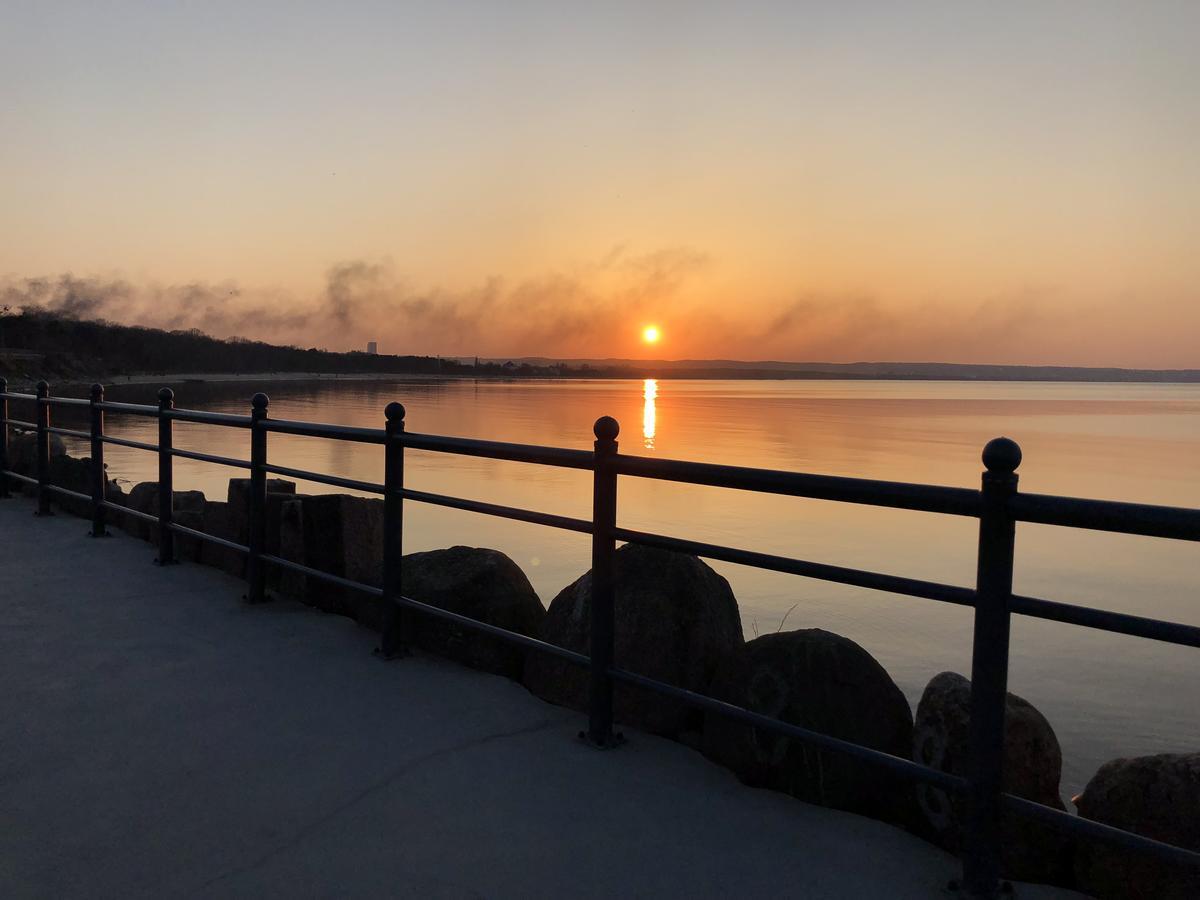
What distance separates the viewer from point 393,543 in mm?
5180

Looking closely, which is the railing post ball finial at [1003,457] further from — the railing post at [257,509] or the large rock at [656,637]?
the railing post at [257,509]

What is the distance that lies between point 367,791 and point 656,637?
5.04 ft

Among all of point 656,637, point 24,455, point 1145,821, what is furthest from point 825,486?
point 24,455

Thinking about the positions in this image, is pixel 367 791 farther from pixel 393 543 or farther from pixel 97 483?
pixel 97 483

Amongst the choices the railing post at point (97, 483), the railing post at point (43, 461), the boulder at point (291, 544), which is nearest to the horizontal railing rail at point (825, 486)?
the boulder at point (291, 544)

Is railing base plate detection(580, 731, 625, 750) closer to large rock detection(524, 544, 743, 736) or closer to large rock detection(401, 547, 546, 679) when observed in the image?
large rock detection(524, 544, 743, 736)

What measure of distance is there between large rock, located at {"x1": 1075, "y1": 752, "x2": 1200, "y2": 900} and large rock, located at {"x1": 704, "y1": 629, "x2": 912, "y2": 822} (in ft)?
2.16

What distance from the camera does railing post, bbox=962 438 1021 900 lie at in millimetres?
2812

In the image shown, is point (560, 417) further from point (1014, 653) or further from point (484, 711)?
point (484, 711)

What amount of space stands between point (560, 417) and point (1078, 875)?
178ft

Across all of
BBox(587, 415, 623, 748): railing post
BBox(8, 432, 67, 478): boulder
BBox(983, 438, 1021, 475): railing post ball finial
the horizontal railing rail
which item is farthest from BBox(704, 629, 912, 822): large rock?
BBox(8, 432, 67, 478): boulder

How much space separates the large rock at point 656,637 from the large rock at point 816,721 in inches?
13.4

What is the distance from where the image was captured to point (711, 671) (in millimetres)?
4516

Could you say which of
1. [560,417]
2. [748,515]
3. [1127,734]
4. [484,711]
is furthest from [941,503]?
[560,417]
